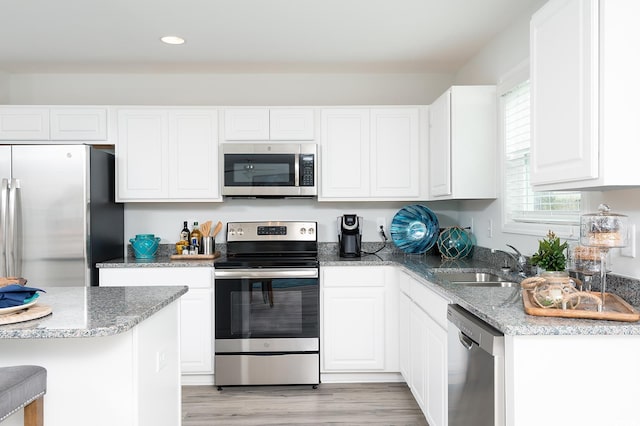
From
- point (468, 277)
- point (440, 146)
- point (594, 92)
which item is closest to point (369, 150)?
point (440, 146)

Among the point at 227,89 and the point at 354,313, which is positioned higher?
the point at 227,89

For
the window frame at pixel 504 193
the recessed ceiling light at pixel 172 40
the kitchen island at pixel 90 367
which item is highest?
the recessed ceiling light at pixel 172 40

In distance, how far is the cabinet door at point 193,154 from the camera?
3533 millimetres

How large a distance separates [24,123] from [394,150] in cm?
285

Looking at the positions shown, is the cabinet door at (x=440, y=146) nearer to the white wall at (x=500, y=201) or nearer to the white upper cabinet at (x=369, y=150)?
the white upper cabinet at (x=369, y=150)

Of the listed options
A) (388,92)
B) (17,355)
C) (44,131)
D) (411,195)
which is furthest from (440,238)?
(44,131)

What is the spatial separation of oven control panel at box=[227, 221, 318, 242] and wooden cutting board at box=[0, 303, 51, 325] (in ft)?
6.84

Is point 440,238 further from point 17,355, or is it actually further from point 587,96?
point 17,355

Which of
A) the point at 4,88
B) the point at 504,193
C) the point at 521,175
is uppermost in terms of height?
the point at 4,88

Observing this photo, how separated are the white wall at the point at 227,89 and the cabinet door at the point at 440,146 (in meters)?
0.60

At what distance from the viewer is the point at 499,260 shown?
289cm

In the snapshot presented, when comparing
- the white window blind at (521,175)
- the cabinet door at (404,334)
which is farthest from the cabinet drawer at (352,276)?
the white window blind at (521,175)

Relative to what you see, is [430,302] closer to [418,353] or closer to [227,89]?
[418,353]

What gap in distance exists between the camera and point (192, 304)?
3248 mm
